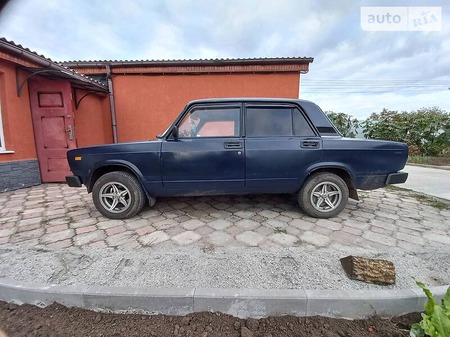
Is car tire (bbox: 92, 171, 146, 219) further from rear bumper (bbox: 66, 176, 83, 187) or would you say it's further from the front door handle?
the front door handle

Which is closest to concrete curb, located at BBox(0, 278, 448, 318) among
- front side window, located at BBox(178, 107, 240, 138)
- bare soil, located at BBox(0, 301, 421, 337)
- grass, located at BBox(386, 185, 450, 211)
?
bare soil, located at BBox(0, 301, 421, 337)

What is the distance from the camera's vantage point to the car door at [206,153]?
2934 millimetres

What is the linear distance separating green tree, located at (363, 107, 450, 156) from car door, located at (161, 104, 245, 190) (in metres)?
11.5

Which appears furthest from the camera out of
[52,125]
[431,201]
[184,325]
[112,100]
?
[112,100]

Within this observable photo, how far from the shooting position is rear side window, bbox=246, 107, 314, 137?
3.06 meters

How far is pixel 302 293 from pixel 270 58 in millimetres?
6968

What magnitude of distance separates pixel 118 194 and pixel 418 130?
13.5 m

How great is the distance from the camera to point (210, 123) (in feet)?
10.1

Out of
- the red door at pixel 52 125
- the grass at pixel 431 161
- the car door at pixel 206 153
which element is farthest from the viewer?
the grass at pixel 431 161

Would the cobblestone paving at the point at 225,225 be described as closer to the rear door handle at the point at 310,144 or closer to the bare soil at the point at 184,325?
the bare soil at the point at 184,325

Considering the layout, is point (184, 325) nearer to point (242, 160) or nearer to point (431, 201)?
point (242, 160)

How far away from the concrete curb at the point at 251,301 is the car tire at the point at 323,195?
1.49 m

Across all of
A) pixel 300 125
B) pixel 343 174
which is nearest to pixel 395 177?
pixel 343 174

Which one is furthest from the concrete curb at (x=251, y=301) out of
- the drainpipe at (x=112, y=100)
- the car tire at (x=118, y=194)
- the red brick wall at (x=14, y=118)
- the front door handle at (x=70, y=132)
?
the drainpipe at (x=112, y=100)
